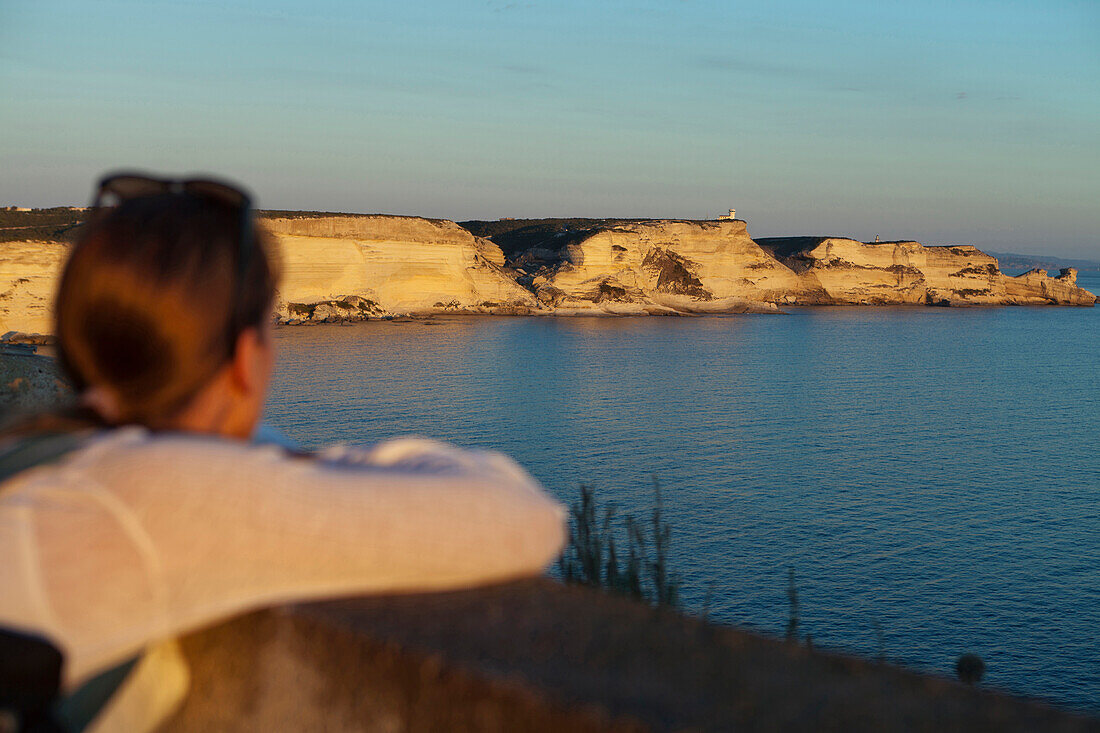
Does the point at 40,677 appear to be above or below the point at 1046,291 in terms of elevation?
below

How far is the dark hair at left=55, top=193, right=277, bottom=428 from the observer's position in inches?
35.4

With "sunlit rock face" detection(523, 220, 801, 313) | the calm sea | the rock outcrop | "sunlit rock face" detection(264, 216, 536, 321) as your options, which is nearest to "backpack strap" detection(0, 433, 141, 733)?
the calm sea

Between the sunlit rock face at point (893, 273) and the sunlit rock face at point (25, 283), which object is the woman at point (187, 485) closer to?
the sunlit rock face at point (25, 283)

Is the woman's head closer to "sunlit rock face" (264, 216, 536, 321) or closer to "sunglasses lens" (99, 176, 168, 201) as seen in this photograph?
"sunglasses lens" (99, 176, 168, 201)

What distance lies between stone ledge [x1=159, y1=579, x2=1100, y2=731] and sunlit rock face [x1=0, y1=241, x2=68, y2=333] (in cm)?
4127

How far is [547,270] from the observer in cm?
6862

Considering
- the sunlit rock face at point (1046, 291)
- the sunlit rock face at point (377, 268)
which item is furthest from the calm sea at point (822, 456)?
the sunlit rock face at point (1046, 291)

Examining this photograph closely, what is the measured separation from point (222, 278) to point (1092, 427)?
3240 centimetres

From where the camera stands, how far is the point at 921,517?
16906 mm

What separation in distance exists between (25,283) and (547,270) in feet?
127

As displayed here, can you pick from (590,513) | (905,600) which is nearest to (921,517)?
(905,600)

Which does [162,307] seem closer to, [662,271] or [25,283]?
[25,283]

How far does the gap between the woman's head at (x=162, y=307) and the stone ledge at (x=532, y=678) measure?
1.00 feet

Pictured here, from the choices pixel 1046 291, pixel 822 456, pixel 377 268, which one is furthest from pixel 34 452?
pixel 1046 291
